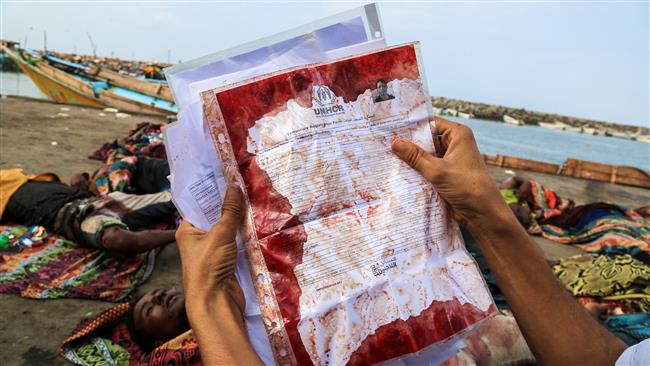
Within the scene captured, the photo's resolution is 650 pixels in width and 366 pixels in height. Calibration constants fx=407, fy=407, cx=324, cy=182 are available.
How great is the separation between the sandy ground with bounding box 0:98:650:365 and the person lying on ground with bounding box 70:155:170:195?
832 millimetres

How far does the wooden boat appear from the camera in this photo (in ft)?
24.2

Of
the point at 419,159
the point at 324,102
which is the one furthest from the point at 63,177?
the point at 419,159

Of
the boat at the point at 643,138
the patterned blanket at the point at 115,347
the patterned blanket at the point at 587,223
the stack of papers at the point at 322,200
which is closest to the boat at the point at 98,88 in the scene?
the patterned blanket at the point at 115,347

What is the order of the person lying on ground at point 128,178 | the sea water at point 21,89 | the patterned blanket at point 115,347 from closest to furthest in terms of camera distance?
the patterned blanket at point 115,347 < the person lying on ground at point 128,178 < the sea water at point 21,89

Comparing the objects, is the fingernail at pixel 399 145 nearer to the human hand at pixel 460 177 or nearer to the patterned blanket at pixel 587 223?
the human hand at pixel 460 177

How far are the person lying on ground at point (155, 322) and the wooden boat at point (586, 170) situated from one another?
645 cm

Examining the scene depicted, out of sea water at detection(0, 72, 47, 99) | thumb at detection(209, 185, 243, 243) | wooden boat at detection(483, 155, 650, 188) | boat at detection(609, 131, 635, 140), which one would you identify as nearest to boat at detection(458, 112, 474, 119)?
boat at detection(609, 131, 635, 140)

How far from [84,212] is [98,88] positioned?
1070 centimetres

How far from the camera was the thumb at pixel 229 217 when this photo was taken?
887mm

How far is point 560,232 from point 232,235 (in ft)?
14.5

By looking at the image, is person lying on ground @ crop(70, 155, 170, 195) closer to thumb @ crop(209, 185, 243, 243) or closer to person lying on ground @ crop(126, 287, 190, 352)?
person lying on ground @ crop(126, 287, 190, 352)

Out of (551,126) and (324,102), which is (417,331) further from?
(551,126)

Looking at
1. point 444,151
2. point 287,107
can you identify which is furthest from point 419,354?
point 287,107

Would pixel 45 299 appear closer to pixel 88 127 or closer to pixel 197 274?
pixel 197 274
